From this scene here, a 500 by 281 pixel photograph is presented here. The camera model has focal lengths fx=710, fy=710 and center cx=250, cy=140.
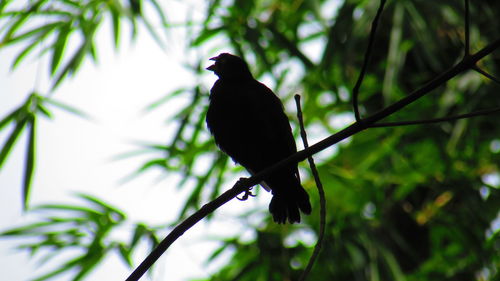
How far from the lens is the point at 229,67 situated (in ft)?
9.50

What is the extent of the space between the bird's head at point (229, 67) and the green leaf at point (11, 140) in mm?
810

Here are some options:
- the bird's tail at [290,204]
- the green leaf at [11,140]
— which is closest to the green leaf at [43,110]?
the green leaf at [11,140]

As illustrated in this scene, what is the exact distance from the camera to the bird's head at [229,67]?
285 centimetres

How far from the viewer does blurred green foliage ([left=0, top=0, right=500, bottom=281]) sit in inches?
134

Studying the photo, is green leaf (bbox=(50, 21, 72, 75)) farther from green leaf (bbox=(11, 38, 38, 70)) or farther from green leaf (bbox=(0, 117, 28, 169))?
green leaf (bbox=(0, 117, 28, 169))

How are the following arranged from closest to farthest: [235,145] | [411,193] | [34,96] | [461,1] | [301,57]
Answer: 1. [235,145]
2. [34,96]
3. [461,1]
4. [301,57]
5. [411,193]

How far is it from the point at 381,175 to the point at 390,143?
186 mm

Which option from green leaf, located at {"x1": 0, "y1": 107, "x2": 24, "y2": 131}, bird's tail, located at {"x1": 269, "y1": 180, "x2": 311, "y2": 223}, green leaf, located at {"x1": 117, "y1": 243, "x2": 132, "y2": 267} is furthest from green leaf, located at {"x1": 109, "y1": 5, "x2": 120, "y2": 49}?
bird's tail, located at {"x1": 269, "y1": 180, "x2": 311, "y2": 223}

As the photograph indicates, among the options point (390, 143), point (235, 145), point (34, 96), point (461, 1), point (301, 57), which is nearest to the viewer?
point (235, 145)

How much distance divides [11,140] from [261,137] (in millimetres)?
1091

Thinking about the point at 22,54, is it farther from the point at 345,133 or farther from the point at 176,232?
the point at 345,133

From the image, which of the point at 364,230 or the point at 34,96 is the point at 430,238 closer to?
the point at 364,230

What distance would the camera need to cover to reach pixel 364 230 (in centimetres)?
349

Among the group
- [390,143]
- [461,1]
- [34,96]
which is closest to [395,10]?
[461,1]
